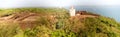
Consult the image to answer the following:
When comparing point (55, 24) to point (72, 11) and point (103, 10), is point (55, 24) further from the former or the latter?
point (103, 10)

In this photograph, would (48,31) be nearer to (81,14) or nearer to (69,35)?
(69,35)

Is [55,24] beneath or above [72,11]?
beneath

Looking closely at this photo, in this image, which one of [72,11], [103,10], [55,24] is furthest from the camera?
[103,10]

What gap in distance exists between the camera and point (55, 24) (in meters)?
10.2

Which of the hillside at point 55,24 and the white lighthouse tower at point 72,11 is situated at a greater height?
the white lighthouse tower at point 72,11

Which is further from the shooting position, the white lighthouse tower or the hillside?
the white lighthouse tower

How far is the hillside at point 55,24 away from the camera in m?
9.70

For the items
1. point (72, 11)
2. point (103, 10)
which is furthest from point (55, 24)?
point (103, 10)

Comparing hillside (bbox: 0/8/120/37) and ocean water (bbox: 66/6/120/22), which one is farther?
ocean water (bbox: 66/6/120/22)

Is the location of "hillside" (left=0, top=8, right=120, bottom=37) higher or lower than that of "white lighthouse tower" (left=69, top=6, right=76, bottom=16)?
lower

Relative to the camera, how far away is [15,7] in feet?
39.3

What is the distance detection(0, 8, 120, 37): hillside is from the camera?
31.8 feet

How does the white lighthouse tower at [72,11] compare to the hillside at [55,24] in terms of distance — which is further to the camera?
the white lighthouse tower at [72,11]

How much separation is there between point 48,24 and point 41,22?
253 millimetres
